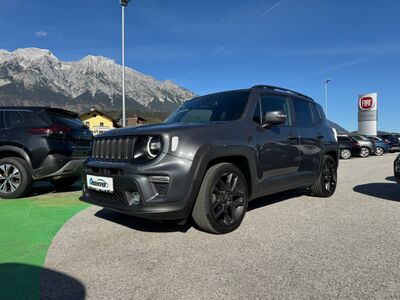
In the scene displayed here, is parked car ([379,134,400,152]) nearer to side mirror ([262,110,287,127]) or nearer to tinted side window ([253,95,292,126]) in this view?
tinted side window ([253,95,292,126])

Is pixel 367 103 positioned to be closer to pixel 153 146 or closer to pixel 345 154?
pixel 345 154

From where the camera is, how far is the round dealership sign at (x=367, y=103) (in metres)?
34.9

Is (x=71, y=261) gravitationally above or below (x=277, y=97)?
below

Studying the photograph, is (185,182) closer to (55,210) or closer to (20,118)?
(55,210)

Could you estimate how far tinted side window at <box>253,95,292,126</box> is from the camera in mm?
4749

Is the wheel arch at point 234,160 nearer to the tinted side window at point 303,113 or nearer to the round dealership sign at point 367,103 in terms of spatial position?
the tinted side window at point 303,113

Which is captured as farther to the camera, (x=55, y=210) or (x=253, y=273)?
(x=55, y=210)

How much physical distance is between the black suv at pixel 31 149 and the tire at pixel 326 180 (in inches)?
178

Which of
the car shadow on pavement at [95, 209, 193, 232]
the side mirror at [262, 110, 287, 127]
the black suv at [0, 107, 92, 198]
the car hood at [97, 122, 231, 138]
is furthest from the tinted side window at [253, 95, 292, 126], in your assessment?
the black suv at [0, 107, 92, 198]

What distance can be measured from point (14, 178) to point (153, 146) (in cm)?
402

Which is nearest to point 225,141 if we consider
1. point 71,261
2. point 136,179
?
point 136,179

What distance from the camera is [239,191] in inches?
167

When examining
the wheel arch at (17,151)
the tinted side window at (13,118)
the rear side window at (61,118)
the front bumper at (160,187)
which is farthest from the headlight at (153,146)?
the tinted side window at (13,118)

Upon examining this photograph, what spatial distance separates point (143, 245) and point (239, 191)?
133cm
